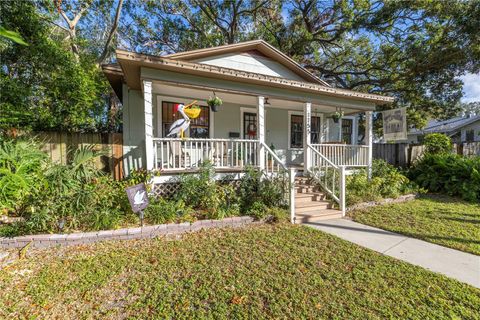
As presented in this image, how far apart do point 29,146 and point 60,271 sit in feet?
10.4

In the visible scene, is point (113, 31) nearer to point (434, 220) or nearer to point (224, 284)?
point (224, 284)

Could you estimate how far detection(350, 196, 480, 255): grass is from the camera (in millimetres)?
4180

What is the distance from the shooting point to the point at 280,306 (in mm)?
2416

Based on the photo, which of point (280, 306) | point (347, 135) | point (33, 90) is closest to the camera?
point (280, 306)

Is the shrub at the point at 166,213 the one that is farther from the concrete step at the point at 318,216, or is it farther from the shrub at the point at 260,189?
the concrete step at the point at 318,216

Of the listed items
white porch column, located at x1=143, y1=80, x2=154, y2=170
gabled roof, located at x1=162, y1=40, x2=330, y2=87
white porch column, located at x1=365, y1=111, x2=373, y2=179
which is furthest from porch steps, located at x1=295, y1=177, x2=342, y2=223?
gabled roof, located at x1=162, y1=40, x2=330, y2=87

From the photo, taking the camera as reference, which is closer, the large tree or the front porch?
the front porch

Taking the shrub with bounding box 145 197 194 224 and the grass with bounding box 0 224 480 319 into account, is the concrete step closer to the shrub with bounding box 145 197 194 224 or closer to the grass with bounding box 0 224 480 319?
the grass with bounding box 0 224 480 319

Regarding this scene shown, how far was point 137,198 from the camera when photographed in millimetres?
4117

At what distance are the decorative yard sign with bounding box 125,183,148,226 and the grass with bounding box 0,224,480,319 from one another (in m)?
0.59

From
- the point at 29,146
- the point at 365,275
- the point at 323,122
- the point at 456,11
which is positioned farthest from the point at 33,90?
the point at 456,11

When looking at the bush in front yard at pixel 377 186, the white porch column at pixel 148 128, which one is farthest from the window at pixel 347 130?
the white porch column at pixel 148 128

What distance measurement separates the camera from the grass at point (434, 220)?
165 inches

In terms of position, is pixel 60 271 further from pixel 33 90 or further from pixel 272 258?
pixel 33 90
